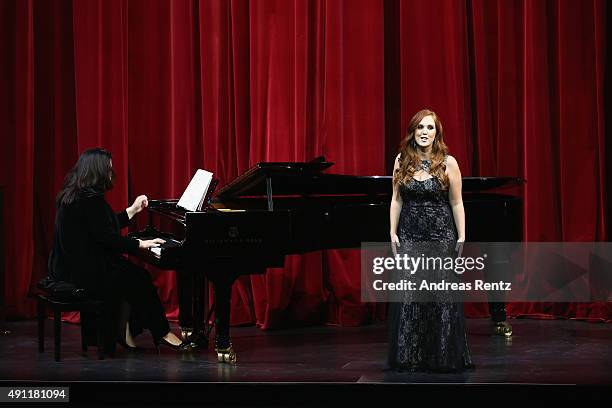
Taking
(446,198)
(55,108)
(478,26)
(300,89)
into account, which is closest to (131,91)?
(55,108)

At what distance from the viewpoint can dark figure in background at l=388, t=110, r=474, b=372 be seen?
176 inches

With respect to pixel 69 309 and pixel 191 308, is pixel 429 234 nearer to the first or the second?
pixel 191 308

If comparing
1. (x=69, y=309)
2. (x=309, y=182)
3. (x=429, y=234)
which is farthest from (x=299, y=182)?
(x=69, y=309)

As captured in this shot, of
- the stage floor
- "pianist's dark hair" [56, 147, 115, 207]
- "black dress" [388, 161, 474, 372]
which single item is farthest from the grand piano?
"black dress" [388, 161, 474, 372]

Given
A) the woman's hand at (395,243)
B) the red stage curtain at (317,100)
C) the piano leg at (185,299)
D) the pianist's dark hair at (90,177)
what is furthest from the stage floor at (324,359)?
the pianist's dark hair at (90,177)

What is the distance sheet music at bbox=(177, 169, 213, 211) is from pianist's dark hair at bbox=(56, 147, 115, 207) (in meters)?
0.43

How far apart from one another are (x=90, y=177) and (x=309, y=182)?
120cm

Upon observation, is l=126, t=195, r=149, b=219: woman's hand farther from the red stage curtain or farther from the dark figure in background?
the dark figure in background

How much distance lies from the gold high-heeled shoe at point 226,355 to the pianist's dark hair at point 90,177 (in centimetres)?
110

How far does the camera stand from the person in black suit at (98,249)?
500cm

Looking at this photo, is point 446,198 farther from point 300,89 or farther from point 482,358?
point 300,89

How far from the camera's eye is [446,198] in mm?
4551

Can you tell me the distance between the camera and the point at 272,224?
4.72 m

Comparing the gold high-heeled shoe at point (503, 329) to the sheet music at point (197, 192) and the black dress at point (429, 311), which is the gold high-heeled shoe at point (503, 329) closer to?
the black dress at point (429, 311)
